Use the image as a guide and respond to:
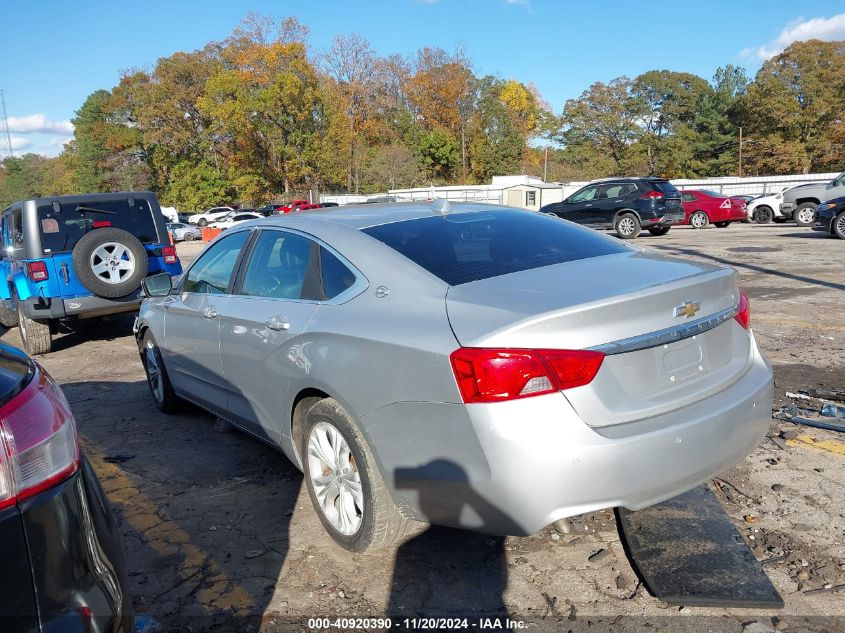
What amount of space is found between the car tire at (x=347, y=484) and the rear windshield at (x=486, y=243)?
2.71 ft

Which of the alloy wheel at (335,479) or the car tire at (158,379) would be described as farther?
the car tire at (158,379)

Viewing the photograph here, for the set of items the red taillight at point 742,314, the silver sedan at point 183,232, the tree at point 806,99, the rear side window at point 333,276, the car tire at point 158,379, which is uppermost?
the tree at point 806,99

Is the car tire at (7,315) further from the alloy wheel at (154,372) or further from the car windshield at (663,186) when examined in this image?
the car windshield at (663,186)

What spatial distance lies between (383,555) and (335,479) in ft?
1.39

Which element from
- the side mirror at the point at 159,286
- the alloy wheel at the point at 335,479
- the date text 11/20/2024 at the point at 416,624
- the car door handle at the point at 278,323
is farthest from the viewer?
the side mirror at the point at 159,286

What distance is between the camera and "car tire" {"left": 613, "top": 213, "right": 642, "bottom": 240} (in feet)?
66.4

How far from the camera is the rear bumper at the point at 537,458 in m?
2.45

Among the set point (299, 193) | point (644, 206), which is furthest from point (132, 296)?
point (299, 193)

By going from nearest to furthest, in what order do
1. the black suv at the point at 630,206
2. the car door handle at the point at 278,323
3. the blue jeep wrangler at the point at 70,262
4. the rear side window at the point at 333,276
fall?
the rear side window at the point at 333,276
the car door handle at the point at 278,323
the blue jeep wrangler at the point at 70,262
the black suv at the point at 630,206

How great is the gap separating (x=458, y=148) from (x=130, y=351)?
6229 centimetres

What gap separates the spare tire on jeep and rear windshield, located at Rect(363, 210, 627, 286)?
5.52 m

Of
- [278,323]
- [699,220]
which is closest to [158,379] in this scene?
[278,323]

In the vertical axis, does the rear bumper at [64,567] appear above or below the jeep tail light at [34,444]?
below

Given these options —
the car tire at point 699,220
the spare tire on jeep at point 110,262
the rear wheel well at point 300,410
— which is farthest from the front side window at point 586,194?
the rear wheel well at point 300,410
